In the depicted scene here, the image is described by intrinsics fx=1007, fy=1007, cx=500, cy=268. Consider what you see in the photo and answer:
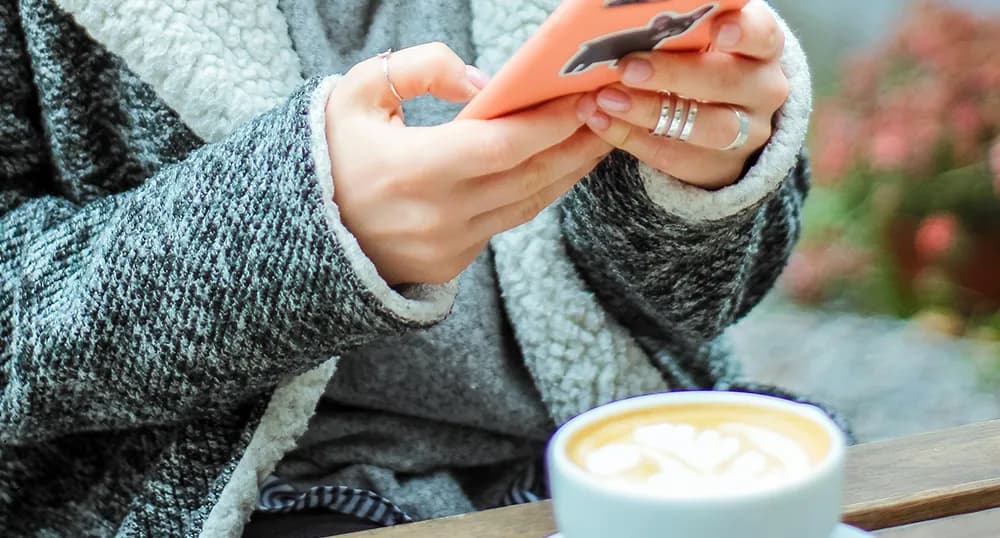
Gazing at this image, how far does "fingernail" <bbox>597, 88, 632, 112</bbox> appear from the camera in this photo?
0.41 meters

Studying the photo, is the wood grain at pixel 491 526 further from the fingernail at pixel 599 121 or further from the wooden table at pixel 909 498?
the fingernail at pixel 599 121

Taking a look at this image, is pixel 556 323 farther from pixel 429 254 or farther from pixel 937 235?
pixel 937 235

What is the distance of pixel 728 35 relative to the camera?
41cm

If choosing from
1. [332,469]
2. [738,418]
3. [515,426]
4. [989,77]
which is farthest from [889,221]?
[738,418]

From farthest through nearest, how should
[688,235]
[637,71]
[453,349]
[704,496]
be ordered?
[453,349]
[688,235]
[637,71]
[704,496]

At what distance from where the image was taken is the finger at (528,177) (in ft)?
1.45

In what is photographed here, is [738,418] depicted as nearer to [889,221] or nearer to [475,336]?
[475,336]

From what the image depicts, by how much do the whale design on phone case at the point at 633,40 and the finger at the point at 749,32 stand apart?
21mm

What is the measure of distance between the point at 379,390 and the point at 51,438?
0.19 metres

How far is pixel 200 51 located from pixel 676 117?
291 millimetres

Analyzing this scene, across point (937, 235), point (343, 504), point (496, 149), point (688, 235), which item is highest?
point (496, 149)

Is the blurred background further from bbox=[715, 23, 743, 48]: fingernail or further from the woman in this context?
bbox=[715, 23, 743, 48]: fingernail

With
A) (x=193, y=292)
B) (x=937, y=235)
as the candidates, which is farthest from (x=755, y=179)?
(x=937, y=235)

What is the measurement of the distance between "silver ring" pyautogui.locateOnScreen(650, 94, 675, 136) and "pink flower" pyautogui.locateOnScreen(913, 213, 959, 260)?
973 mm
